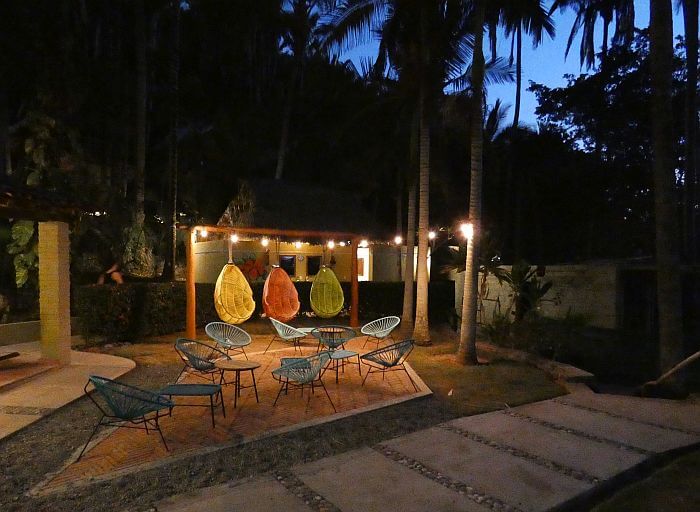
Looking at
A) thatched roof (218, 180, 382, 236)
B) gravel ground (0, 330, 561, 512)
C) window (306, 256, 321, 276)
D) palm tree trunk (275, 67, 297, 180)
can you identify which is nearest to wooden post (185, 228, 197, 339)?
gravel ground (0, 330, 561, 512)

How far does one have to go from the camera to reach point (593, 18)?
12.0 m

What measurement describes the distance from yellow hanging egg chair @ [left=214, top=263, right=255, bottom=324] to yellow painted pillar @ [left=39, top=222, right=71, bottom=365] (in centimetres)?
246

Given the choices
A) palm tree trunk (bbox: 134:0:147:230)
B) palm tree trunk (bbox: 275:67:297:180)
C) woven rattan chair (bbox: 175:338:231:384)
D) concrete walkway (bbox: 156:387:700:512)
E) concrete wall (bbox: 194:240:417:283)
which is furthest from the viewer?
palm tree trunk (bbox: 275:67:297:180)

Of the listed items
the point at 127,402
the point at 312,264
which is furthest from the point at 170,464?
the point at 312,264

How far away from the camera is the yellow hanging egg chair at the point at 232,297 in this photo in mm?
9023

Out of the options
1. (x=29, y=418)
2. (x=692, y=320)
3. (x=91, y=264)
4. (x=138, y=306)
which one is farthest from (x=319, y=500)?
(x=91, y=264)

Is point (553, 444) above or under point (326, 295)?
under

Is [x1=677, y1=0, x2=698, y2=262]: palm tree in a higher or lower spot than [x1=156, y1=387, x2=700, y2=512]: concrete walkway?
higher

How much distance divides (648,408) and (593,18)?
1005 cm

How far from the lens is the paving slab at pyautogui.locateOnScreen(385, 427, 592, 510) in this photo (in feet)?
10.9

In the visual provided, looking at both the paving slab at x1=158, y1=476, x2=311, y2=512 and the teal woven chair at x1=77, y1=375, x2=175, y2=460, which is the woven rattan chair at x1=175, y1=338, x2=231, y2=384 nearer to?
the teal woven chair at x1=77, y1=375, x2=175, y2=460

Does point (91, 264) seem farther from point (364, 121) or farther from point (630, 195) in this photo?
point (630, 195)

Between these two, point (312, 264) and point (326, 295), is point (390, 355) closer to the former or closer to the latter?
point (326, 295)

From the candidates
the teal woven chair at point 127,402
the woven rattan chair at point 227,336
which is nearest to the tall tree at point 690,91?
the woven rattan chair at point 227,336
